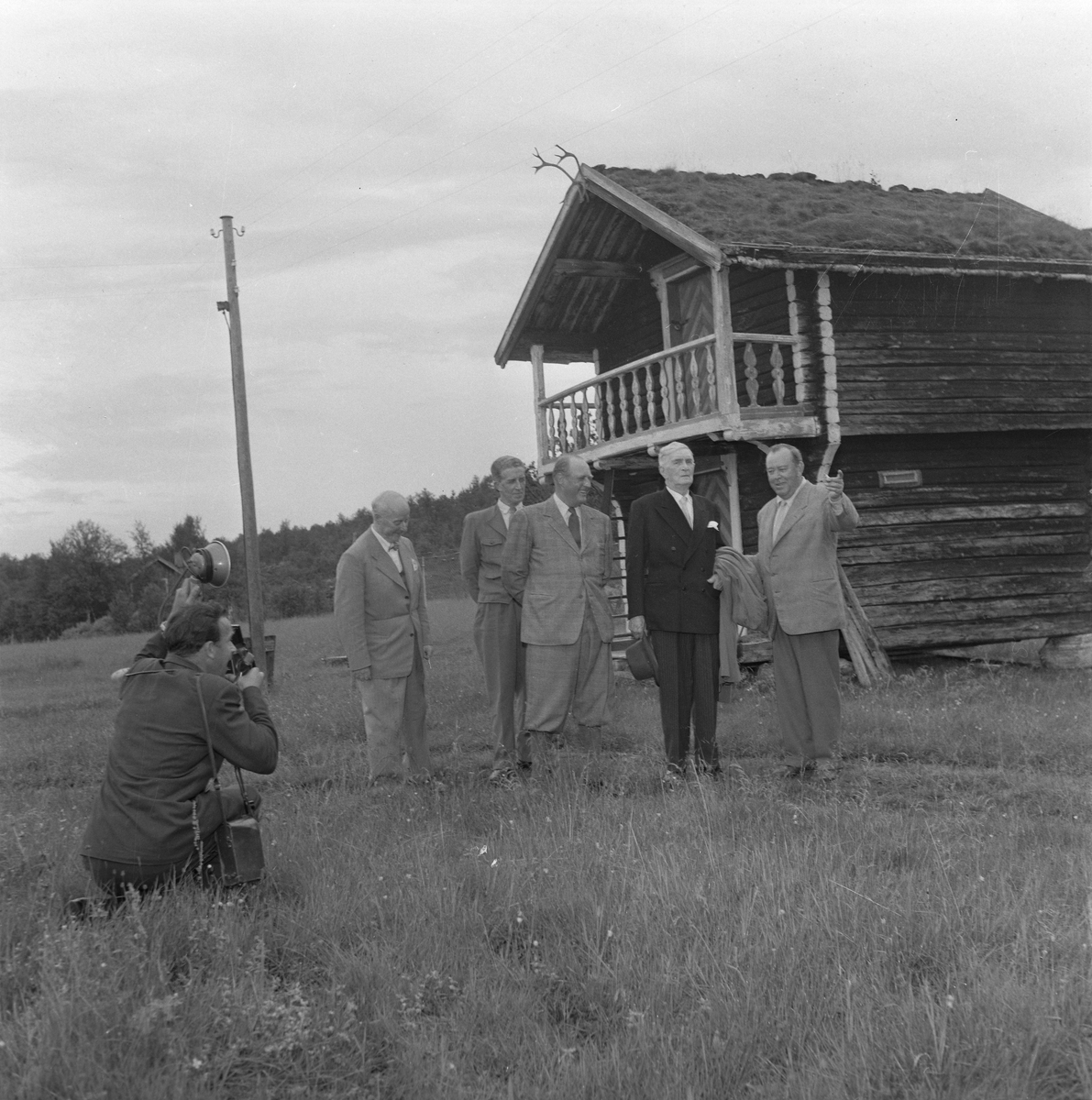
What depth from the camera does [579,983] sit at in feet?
12.5

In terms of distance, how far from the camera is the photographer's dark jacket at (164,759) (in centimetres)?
439

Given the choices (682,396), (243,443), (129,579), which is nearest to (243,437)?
(243,443)

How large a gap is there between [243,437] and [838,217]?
9782mm

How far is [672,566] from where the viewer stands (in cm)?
725

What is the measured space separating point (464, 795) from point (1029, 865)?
293 cm

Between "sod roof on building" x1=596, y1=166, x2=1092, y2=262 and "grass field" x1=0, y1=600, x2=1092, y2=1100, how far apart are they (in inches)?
326

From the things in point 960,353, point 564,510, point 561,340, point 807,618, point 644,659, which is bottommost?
point 644,659

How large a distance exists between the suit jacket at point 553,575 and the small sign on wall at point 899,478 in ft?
24.3

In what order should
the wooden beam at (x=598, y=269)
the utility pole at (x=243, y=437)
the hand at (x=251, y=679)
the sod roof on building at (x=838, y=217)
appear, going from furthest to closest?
the utility pole at (x=243, y=437) → the wooden beam at (x=598, y=269) → the sod roof on building at (x=838, y=217) → the hand at (x=251, y=679)

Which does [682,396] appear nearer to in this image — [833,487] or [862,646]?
[862,646]

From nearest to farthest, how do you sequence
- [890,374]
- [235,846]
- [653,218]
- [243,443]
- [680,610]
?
[235,846] → [680,610] → [653,218] → [890,374] → [243,443]

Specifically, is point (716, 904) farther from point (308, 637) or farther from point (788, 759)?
point (308, 637)

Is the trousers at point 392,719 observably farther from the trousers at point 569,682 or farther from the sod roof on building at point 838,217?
the sod roof on building at point 838,217

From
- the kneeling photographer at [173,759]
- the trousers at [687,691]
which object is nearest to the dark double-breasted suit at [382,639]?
the trousers at [687,691]
